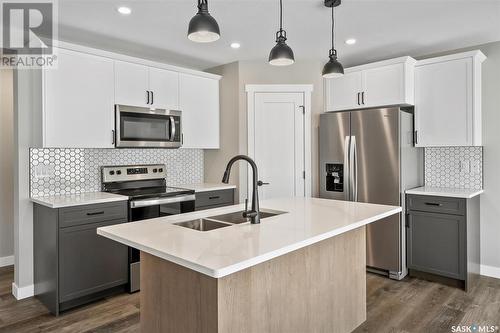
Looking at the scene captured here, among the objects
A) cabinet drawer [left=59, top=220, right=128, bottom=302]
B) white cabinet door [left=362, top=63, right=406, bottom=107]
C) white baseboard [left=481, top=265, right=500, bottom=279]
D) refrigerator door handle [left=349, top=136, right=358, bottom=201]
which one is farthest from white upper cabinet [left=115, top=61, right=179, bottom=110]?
white baseboard [left=481, top=265, right=500, bottom=279]

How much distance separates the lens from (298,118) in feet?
13.9

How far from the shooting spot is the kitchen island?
1.54m

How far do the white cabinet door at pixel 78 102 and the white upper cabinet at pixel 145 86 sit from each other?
0.10 meters

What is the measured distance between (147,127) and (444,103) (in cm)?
308

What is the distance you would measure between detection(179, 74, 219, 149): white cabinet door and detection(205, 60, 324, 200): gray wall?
129 millimetres

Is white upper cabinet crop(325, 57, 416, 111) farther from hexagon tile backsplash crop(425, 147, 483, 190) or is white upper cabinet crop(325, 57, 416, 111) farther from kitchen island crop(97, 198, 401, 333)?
kitchen island crop(97, 198, 401, 333)

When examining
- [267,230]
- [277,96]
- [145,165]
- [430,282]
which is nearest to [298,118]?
[277,96]

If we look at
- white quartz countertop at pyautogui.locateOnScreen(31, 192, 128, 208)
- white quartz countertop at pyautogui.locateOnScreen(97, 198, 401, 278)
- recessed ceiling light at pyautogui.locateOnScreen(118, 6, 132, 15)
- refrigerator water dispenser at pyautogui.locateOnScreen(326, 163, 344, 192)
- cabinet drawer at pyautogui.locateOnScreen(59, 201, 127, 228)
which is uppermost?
recessed ceiling light at pyautogui.locateOnScreen(118, 6, 132, 15)

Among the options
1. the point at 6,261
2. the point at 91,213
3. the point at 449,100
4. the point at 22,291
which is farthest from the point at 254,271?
the point at 6,261

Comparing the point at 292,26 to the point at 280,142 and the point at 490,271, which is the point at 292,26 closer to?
the point at 280,142

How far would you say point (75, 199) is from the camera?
119 inches

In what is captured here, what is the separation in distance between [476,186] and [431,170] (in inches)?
18.6

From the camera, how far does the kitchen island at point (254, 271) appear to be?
1.54 metres

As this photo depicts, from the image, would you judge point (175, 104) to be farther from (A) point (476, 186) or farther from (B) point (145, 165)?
(A) point (476, 186)
